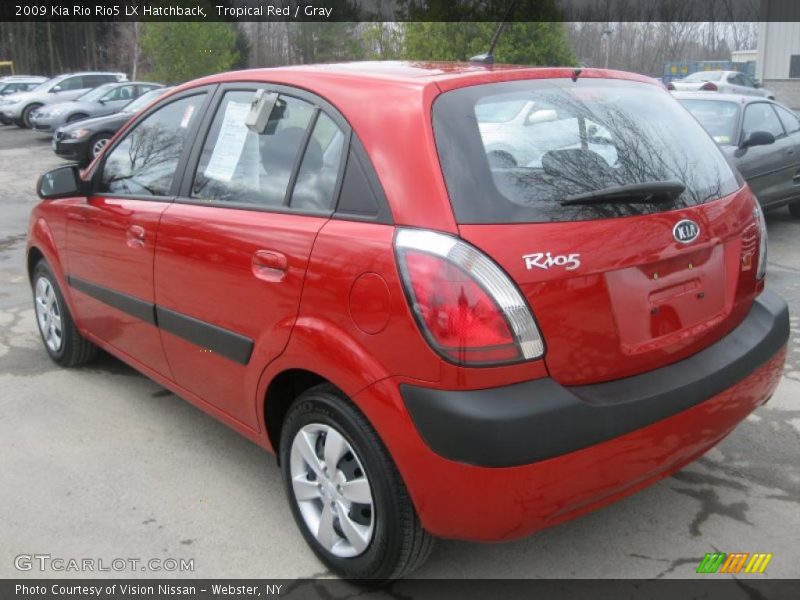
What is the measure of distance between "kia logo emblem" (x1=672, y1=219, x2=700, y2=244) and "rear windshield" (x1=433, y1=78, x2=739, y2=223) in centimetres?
7

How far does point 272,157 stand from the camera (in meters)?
2.97

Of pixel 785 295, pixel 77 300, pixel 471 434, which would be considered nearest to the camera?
pixel 471 434

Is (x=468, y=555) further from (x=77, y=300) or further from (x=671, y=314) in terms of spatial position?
(x=77, y=300)

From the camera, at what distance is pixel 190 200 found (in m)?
3.30

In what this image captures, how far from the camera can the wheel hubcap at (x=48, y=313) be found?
4.73 m

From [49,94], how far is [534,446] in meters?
28.0

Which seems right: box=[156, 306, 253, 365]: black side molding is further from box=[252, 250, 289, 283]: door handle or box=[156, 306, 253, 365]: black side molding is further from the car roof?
the car roof

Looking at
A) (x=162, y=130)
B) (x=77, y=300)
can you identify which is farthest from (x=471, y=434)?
(x=77, y=300)

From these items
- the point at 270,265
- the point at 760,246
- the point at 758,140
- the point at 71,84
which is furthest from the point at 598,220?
the point at 71,84

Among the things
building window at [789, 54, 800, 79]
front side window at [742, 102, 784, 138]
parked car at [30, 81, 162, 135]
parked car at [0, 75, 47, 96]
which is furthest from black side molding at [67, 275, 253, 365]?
building window at [789, 54, 800, 79]

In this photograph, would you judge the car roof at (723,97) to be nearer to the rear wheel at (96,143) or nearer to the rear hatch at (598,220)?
the rear hatch at (598,220)

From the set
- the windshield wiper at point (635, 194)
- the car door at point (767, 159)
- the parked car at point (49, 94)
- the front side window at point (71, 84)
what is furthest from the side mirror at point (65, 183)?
the front side window at point (71, 84)

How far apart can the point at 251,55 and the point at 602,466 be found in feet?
172

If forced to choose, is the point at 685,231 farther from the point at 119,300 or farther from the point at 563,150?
the point at 119,300
